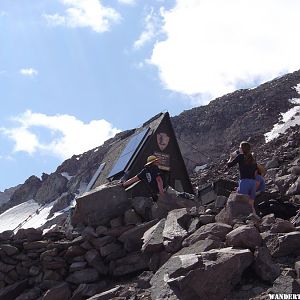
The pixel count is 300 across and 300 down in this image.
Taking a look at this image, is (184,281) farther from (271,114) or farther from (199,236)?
(271,114)

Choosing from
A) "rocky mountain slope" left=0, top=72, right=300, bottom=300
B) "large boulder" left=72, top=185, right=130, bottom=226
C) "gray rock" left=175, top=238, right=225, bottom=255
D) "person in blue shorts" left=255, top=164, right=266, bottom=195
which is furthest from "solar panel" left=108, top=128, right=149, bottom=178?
"gray rock" left=175, top=238, right=225, bottom=255

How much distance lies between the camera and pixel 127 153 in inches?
807

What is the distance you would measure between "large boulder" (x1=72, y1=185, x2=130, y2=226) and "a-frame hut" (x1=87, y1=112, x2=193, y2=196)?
23.5 ft

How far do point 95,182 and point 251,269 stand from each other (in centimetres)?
1435

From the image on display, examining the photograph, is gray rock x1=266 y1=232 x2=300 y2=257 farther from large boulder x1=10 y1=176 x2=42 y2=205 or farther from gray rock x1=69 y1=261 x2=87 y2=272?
large boulder x1=10 y1=176 x2=42 y2=205

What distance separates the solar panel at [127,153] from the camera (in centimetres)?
1922

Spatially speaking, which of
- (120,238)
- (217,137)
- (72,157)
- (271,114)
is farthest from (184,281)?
(72,157)

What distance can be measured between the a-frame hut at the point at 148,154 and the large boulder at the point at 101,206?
23.5 feet

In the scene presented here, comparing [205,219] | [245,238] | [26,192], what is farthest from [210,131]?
[245,238]

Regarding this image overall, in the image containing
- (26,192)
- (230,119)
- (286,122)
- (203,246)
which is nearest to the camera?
(203,246)

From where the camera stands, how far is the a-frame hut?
1919 centimetres

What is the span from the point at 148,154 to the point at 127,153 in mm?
859

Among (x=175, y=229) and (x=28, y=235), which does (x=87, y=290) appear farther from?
(x=28, y=235)

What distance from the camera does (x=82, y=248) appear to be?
32.7 ft
